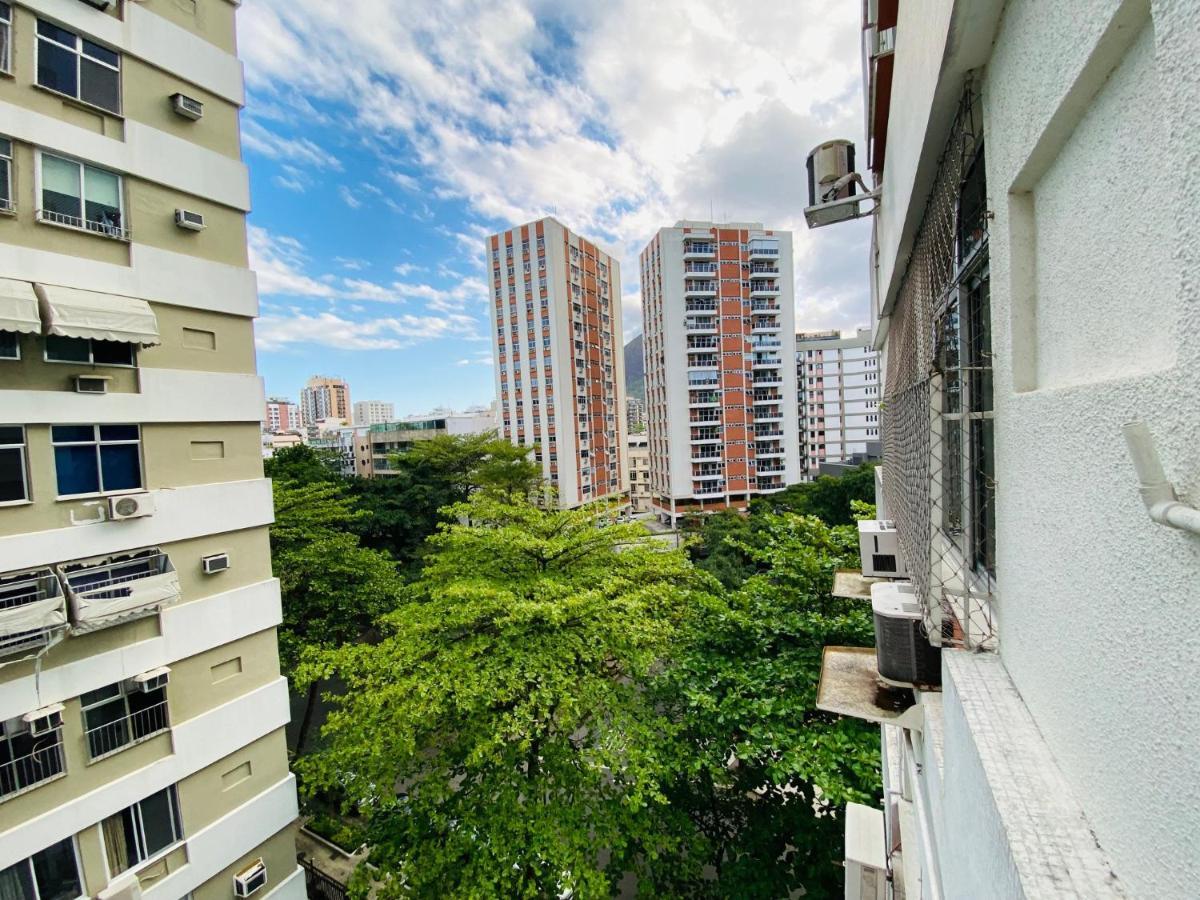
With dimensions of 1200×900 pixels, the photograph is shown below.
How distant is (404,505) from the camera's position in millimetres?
19219

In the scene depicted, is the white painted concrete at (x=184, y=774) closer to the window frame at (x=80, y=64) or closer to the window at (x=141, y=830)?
the window at (x=141, y=830)

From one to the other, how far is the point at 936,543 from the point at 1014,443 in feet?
3.35

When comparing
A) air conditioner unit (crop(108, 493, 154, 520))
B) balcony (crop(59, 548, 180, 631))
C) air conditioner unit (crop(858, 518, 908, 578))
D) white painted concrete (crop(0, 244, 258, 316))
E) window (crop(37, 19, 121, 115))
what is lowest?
balcony (crop(59, 548, 180, 631))

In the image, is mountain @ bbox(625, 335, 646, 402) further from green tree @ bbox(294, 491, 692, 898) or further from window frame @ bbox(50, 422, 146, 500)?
window frame @ bbox(50, 422, 146, 500)

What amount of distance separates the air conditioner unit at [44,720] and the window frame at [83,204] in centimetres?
367

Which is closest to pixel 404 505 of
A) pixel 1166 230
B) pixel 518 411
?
pixel 518 411

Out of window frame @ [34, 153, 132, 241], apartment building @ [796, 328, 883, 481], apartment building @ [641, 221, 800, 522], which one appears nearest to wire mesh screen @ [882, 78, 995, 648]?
window frame @ [34, 153, 132, 241]

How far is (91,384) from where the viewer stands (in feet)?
14.0

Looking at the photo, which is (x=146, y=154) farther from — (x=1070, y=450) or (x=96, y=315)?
(x=1070, y=450)

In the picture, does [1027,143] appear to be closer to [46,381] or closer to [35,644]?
[46,381]

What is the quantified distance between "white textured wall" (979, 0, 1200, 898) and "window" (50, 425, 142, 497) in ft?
19.5

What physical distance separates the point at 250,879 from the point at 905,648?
21.3ft

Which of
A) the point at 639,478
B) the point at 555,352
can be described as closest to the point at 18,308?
the point at 555,352

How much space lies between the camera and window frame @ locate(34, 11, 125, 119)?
13.2 ft
